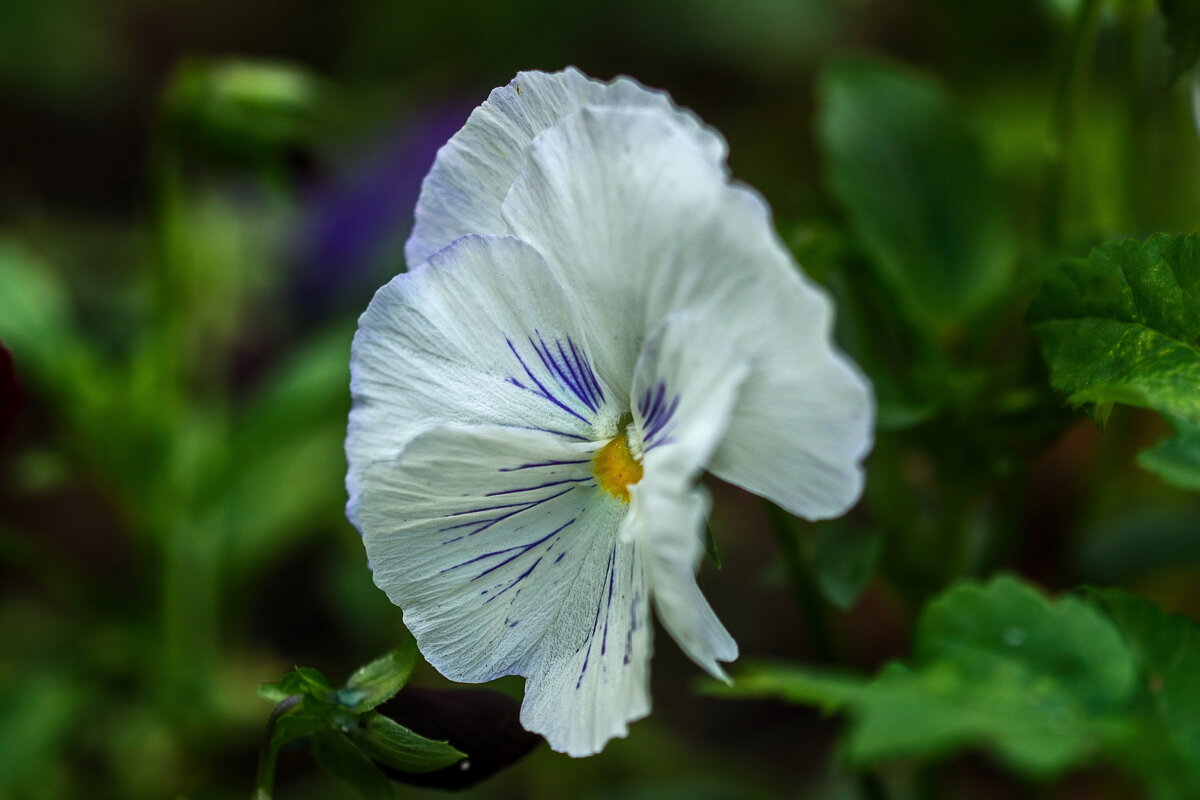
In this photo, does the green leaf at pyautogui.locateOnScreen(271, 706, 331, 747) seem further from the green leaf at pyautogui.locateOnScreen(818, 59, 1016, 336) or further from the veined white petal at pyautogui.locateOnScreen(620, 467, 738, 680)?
the green leaf at pyautogui.locateOnScreen(818, 59, 1016, 336)

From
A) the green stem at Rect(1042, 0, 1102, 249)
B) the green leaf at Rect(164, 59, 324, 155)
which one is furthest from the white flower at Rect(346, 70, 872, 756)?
the green leaf at Rect(164, 59, 324, 155)

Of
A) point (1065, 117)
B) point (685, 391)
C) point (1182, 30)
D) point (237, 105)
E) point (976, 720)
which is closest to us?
point (976, 720)

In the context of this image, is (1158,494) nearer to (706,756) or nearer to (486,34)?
(706,756)

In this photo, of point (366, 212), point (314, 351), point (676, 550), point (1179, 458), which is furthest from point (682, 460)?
point (366, 212)

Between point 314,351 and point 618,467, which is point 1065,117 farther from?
point 314,351

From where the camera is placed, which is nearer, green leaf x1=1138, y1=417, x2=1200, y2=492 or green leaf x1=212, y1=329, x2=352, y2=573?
green leaf x1=1138, y1=417, x2=1200, y2=492

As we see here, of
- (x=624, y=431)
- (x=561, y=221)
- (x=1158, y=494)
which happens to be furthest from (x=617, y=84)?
(x=1158, y=494)
